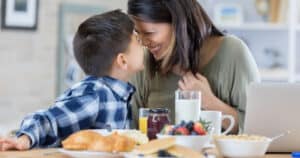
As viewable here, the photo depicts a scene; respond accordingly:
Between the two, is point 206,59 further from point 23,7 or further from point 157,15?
point 23,7

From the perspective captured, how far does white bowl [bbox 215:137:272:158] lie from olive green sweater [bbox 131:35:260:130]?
73 cm

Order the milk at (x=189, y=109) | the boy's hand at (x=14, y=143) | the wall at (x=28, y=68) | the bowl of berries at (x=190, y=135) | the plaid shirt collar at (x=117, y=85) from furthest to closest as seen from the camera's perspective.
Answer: the wall at (x=28, y=68) < the plaid shirt collar at (x=117, y=85) < the milk at (x=189, y=109) < the boy's hand at (x=14, y=143) < the bowl of berries at (x=190, y=135)

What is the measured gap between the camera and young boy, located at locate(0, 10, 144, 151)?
185cm

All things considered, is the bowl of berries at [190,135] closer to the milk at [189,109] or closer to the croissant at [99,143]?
the croissant at [99,143]

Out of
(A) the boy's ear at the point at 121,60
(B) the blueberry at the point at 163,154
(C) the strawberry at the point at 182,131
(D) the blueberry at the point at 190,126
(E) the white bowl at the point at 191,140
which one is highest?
(A) the boy's ear at the point at 121,60

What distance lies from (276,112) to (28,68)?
2309mm

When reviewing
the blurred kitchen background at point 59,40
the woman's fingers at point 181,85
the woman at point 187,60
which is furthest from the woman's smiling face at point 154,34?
the blurred kitchen background at point 59,40

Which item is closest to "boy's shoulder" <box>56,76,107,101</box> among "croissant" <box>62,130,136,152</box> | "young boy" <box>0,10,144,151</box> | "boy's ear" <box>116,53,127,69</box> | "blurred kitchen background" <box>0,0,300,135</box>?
"young boy" <box>0,10,144,151</box>

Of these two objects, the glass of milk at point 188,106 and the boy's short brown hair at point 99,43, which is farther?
the boy's short brown hair at point 99,43

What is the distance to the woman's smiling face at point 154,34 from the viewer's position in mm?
2424

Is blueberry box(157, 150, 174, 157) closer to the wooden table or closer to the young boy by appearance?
the wooden table

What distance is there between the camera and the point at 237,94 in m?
2.46

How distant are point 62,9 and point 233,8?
119 centimetres

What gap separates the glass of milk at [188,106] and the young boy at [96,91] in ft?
0.83
